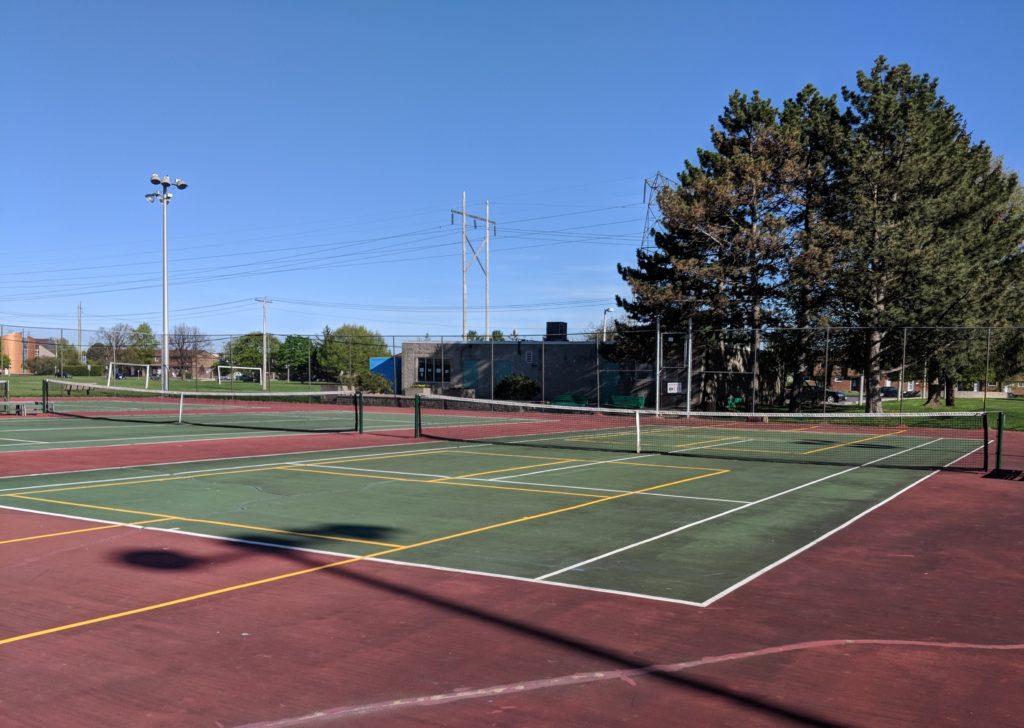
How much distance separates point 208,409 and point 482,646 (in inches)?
1628

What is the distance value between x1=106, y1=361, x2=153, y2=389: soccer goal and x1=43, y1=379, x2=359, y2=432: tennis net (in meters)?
2.78

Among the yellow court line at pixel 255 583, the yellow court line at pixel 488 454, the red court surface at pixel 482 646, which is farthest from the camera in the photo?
the yellow court line at pixel 488 454

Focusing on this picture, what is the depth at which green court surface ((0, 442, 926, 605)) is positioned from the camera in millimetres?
9727

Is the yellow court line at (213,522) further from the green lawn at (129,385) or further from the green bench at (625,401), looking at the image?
the green lawn at (129,385)

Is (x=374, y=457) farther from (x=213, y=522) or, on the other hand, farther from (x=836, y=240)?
(x=836, y=240)

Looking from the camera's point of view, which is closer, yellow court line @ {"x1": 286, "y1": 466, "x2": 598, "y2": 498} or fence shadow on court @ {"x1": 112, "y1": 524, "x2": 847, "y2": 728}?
fence shadow on court @ {"x1": 112, "y1": 524, "x2": 847, "y2": 728}

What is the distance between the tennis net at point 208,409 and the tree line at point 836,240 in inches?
667

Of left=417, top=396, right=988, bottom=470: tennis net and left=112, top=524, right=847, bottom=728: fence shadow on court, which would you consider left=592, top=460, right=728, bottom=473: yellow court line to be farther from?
left=112, top=524, right=847, bottom=728: fence shadow on court

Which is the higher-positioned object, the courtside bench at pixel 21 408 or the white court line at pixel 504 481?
the courtside bench at pixel 21 408

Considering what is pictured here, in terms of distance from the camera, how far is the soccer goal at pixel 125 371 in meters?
57.2

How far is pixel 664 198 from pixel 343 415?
19.3 metres

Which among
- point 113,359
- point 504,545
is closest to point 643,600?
point 504,545

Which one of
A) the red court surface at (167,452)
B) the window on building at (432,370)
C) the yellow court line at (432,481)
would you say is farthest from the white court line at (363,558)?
the window on building at (432,370)

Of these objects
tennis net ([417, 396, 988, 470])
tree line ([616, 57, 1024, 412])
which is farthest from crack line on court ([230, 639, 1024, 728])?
tree line ([616, 57, 1024, 412])
